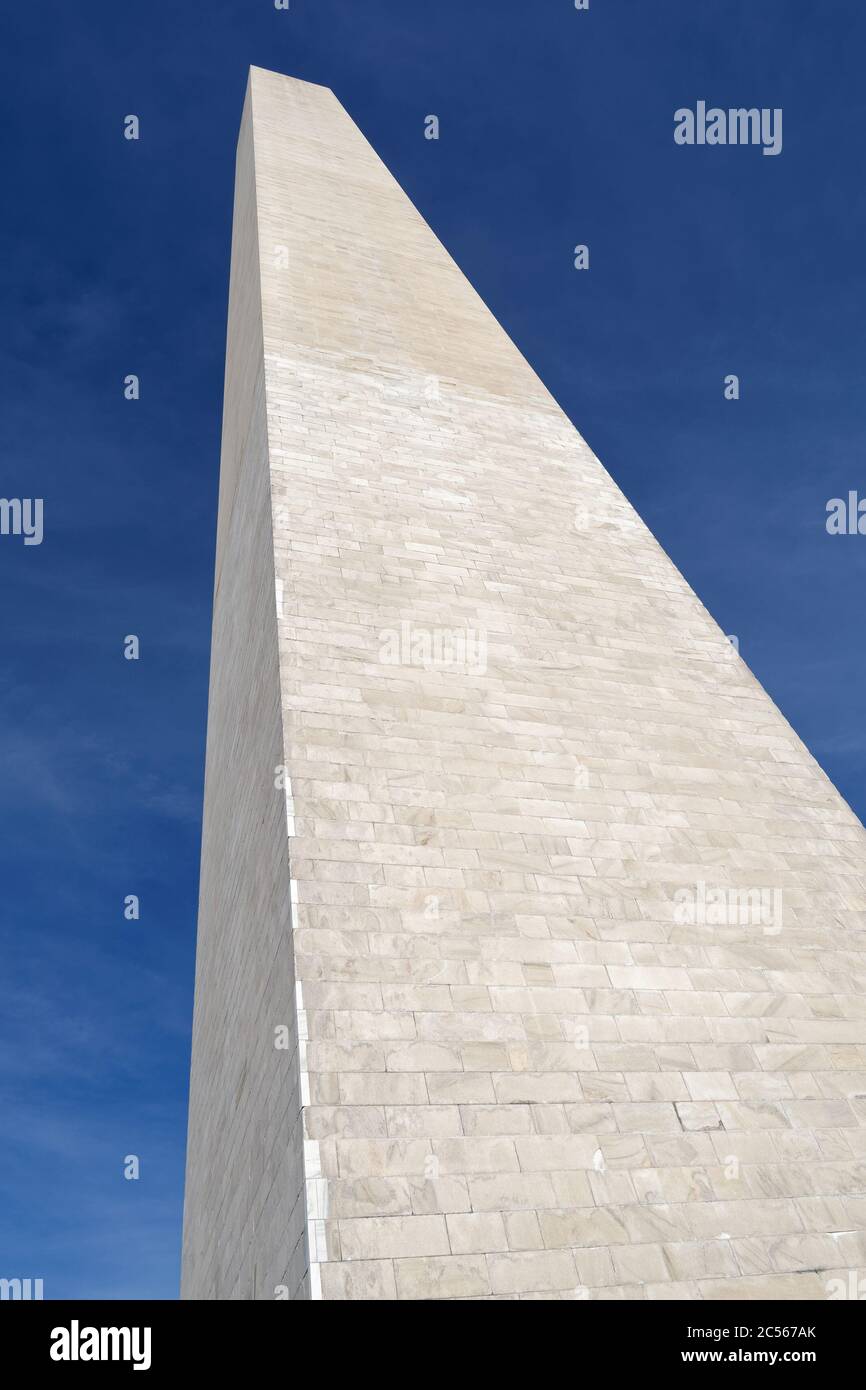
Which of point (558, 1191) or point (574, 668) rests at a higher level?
point (574, 668)

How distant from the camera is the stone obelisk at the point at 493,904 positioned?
6.54 metres

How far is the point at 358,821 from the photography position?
8367 millimetres

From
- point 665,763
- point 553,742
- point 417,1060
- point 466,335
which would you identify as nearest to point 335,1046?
point 417,1060

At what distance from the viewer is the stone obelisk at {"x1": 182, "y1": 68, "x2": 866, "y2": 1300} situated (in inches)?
257

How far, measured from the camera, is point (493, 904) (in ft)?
26.8

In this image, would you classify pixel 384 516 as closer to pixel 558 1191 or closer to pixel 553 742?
pixel 553 742

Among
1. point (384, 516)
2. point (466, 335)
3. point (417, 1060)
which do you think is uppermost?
point (466, 335)

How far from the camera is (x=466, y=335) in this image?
16.8 meters
